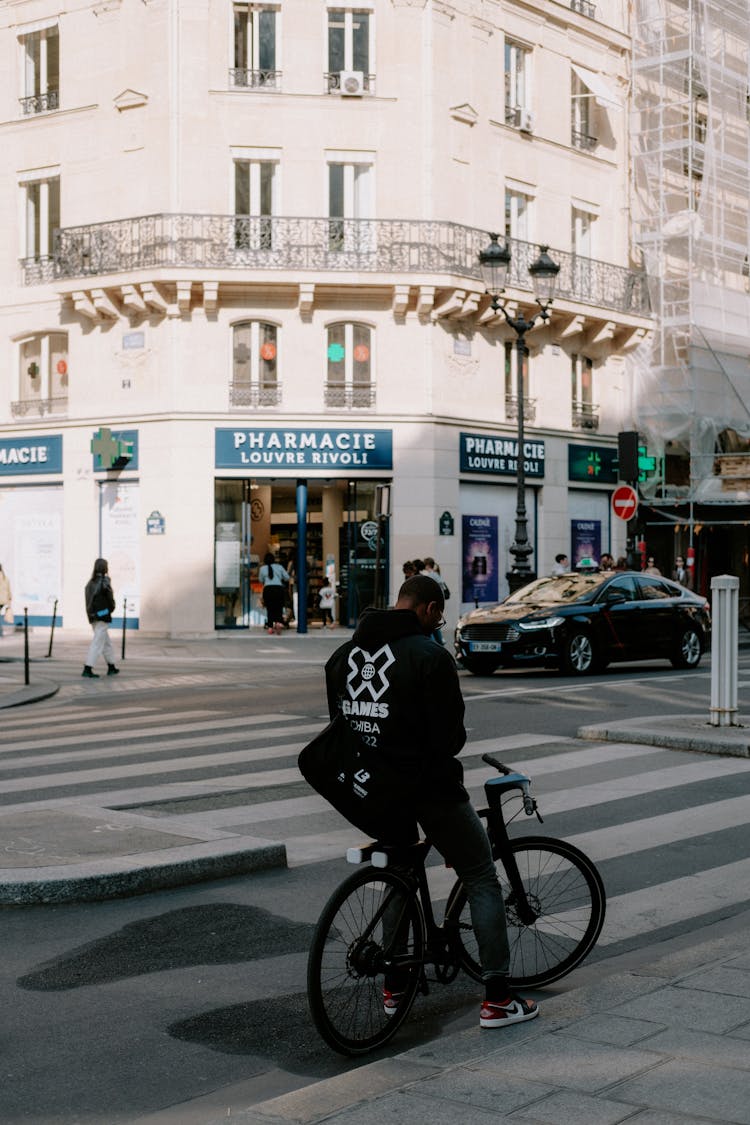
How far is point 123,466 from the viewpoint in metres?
28.9

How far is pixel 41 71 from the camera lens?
30.6 m

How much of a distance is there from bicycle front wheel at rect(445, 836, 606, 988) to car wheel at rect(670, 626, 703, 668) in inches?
632

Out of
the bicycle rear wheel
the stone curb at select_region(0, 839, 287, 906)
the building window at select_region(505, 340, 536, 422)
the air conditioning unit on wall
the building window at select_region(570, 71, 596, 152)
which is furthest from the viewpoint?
the building window at select_region(570, 71, 596, 152)

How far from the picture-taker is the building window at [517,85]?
3112 centimetres

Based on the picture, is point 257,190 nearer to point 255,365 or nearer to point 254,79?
point 254,79

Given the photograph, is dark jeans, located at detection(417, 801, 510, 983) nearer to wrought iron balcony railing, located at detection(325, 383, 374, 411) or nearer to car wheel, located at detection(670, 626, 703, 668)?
car wheel, located at detection(670, 626, 703, 668)

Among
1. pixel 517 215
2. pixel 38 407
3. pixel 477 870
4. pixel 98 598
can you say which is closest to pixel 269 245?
pixel 517 215

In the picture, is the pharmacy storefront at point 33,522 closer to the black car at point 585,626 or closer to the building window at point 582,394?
the building window at point 582,394

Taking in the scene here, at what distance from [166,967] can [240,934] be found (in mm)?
570

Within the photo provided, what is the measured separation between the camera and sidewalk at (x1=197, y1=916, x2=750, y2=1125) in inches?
145

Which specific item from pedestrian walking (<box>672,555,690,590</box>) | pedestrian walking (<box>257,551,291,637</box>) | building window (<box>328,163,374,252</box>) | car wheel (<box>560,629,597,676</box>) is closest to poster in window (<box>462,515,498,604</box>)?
pedestrian walking (<box>257,551,291,637</box>)

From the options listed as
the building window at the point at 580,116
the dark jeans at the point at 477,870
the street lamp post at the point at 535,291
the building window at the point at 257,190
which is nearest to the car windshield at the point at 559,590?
the street lamp post at the point at 535,291

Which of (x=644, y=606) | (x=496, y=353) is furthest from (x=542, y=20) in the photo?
(x=644, y=606)

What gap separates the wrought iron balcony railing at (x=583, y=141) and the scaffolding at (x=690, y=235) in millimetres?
1475
